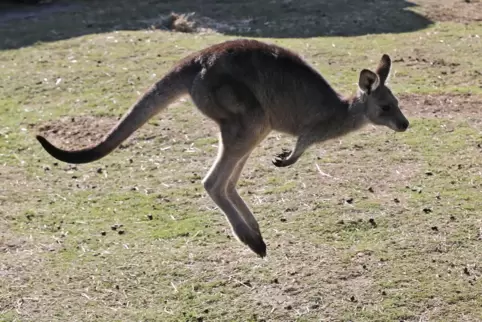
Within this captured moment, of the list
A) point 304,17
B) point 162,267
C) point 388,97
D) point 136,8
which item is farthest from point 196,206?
point 136,8

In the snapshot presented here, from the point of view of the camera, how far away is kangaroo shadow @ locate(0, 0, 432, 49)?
10.7m

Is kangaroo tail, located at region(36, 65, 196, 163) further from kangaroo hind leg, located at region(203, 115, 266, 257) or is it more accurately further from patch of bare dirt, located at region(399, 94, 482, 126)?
patch of bare dirt, located at region(399, 94, 482, 126)

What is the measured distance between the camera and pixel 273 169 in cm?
657


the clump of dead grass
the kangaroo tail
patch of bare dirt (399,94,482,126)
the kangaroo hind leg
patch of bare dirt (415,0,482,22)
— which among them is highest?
the kangaroo tail

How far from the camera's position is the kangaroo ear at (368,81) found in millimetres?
4523

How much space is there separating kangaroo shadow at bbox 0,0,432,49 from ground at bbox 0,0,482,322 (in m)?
0.99

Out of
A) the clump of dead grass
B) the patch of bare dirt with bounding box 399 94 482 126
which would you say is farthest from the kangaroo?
the clump of dead grass

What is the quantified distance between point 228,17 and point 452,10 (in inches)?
125

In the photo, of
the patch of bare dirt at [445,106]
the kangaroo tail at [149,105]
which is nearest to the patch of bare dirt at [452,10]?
the patch of bare dirt at [445,106]

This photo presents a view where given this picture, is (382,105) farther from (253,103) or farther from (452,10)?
(452,10)

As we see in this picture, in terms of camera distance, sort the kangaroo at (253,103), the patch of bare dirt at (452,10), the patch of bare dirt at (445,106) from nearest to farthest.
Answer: the kangaroo at (253,103), the patch of bare dirt at (445,106), the patch of bare dirt at (452,10)

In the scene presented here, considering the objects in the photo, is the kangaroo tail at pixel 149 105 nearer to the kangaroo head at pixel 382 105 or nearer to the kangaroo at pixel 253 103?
the kangaroo at pixel 253 103

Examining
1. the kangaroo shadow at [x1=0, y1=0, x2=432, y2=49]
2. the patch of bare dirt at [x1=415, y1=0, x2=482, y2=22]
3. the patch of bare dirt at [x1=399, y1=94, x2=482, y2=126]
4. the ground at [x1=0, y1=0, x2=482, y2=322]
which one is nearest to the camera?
the ground at [x1=0, y1=0, x2=482, y2=322]

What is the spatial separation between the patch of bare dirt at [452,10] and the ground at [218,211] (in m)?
1.85
